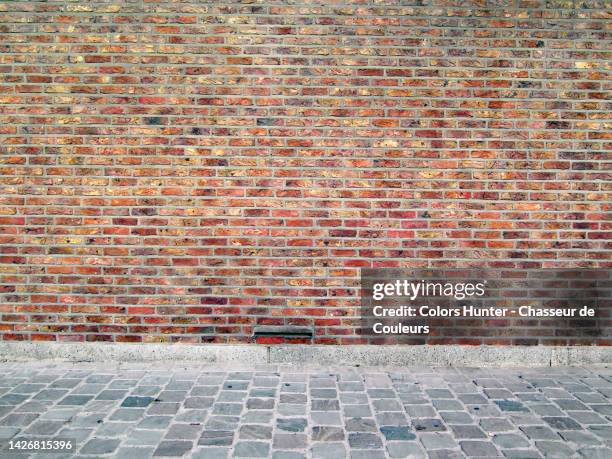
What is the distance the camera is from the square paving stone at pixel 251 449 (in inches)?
108

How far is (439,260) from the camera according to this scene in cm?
419

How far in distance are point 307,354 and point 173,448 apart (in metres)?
1.60

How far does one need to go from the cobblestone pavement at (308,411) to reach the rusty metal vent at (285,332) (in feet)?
0.94

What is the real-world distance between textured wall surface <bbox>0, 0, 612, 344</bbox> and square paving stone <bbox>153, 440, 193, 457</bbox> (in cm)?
135

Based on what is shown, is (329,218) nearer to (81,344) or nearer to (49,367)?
(81,344)

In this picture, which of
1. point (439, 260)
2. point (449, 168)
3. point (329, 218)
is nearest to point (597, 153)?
point (449, 168)

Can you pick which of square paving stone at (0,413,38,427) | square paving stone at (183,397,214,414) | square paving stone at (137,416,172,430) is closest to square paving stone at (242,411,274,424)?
square paving stone at (183,397,214,414)

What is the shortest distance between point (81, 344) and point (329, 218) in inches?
98.2

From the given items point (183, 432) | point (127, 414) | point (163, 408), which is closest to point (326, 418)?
point (183, 432)

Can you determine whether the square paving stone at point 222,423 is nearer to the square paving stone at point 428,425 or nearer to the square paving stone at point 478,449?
the square paving stone at point 428,425

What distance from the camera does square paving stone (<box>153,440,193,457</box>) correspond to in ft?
8.96

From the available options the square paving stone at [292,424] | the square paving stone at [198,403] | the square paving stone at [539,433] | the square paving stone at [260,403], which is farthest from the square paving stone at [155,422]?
the square paving stone at [539,433]

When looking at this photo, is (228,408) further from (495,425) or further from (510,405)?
(510,405)

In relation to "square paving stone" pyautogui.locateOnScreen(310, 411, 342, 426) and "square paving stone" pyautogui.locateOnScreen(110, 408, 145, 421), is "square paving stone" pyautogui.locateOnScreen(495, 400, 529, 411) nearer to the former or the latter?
"square paving stone" pyautogui.locateOnScreen(310, 411, 342, 426)
